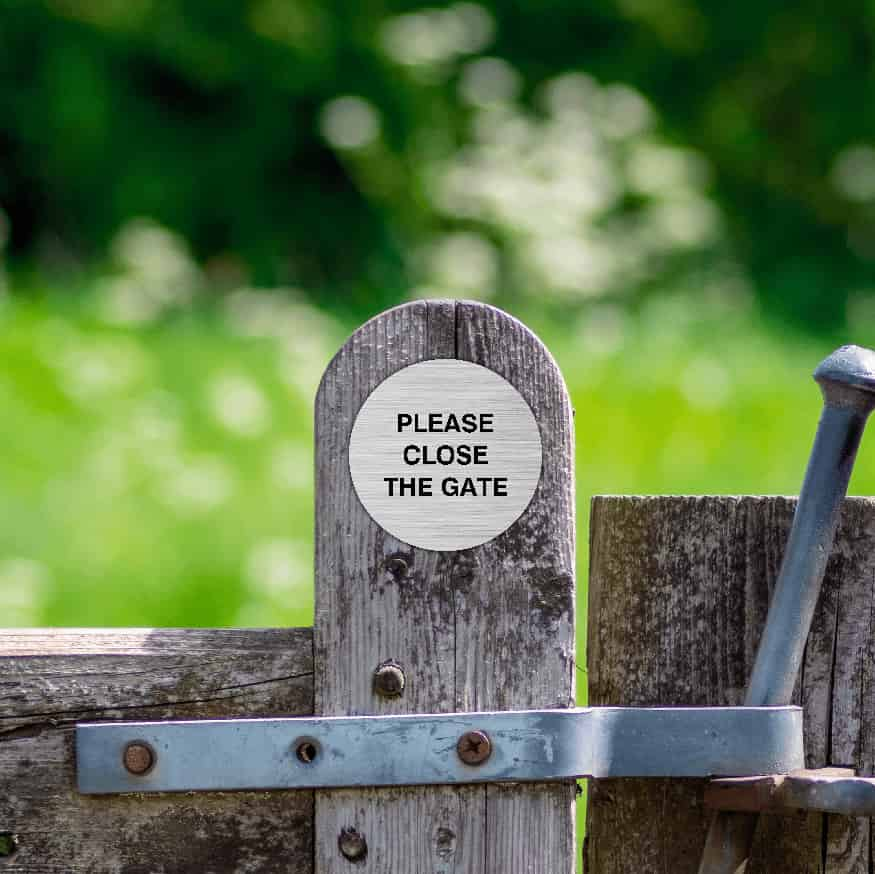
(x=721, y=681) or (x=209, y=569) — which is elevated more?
(x=209, y=569)

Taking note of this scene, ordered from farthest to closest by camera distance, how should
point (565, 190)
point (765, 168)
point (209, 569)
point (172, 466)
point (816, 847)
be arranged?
1. point (765, 168)
2. point (565, 190)
3. point (172, 466)
4. point (209, 569)
5. point (816, 847)

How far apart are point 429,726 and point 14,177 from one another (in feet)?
20.9

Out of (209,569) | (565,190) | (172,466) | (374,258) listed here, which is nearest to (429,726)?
(209,569)

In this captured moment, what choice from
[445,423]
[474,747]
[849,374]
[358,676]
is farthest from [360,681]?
[849,374]

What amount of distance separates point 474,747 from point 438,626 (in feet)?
0.33

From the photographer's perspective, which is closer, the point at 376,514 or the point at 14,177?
the point at 376,514

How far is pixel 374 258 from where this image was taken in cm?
658

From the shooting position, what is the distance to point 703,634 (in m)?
1.12

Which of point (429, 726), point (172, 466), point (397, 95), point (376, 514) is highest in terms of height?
point (397, 95)

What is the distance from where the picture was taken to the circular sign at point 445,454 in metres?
1.00

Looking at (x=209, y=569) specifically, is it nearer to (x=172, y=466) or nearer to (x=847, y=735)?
(x=172, y=466)

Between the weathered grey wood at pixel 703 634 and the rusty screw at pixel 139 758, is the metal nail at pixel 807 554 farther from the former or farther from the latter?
the rusty screw at pixel 139 758

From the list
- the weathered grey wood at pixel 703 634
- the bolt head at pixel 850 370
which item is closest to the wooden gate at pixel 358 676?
the weathered grey wood at pixel 703 634

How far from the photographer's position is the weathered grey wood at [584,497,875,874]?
1.11m
